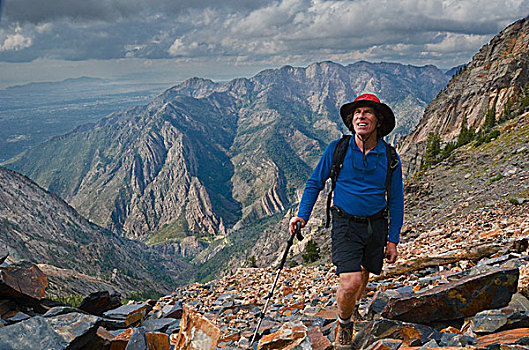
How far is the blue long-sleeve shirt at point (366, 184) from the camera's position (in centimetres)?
562

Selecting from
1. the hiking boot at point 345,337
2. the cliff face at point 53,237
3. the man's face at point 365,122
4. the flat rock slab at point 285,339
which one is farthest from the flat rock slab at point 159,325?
the cliff face at point 53,237

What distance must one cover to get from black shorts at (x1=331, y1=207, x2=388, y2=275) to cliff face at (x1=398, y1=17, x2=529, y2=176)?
210ft

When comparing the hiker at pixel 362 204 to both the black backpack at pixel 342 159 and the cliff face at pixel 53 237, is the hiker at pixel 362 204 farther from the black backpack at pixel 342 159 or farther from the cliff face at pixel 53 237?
the cliff face at pixel 53 237

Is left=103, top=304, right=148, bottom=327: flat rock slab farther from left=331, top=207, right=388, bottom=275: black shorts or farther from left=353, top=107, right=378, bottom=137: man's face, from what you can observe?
left=353, top=107, right=378, bottom=137: man's face

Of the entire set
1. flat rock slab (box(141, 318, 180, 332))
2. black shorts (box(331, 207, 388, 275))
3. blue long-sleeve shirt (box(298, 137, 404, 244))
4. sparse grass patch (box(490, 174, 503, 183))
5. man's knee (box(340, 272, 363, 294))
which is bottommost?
sparse grass patch (box(490, 174, 503, 183))

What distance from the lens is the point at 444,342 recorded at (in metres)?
5.07

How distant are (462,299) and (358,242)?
8.15 ft

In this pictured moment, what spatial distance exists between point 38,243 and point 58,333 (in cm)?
12034

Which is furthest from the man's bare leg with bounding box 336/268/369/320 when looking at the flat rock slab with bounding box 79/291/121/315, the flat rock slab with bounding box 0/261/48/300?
the flat rock slab with bounding box 79/291/121/315

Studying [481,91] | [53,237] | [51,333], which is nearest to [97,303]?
[51,333]

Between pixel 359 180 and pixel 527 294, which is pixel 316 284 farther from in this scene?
pixel 359 180

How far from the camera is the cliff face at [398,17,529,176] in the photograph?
232 feet

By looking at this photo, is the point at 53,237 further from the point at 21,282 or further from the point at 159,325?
the point at 159,325

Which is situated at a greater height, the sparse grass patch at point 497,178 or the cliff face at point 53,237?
the sparse grass patch at point 497,178
